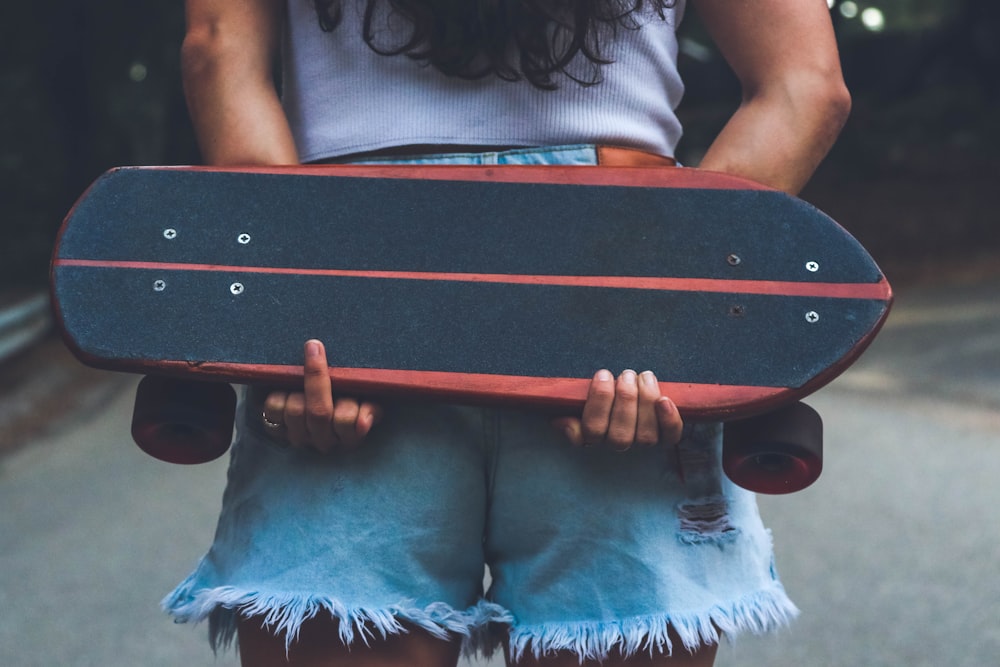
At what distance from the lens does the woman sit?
123 cm

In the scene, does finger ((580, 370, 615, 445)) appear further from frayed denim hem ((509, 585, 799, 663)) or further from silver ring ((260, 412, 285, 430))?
silver ring ((260, 412, 285, 430))

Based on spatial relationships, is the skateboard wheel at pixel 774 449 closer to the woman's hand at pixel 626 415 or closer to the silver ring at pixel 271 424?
the woman's hand at pixel 626 415

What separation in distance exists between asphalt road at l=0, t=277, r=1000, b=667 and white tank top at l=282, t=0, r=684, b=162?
6.06 feet

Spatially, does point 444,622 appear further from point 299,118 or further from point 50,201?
point 50,201

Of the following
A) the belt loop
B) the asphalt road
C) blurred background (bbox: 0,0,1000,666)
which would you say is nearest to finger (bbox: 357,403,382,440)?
the belt loop

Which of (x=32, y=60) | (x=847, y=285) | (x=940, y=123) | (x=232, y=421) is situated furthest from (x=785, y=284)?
(x=940, y=123)

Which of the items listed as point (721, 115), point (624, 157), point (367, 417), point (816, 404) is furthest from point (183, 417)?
point (721, 115)

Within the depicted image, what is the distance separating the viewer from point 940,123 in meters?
13.4

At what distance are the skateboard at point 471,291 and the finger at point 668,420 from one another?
0.02 metres

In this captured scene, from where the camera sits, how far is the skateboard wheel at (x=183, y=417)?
49.8 inches

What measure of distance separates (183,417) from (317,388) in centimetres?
17

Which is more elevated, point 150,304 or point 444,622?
point 150,304

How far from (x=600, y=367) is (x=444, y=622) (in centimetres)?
31

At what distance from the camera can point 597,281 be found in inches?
49.8
